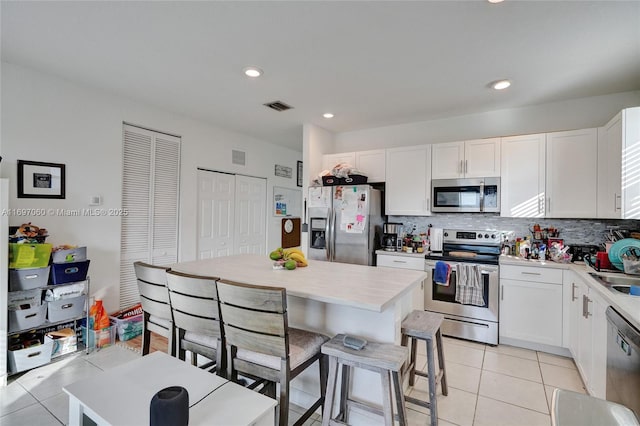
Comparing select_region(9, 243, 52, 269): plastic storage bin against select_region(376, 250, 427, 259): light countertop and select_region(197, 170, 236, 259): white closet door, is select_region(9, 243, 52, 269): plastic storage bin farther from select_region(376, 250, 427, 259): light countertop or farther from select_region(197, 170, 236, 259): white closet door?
select_region(376, 250, 427, 259): light countertop

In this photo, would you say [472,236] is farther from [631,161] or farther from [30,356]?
[30,356]

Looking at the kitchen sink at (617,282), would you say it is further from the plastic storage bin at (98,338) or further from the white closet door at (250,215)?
the white closet door at (250,215)

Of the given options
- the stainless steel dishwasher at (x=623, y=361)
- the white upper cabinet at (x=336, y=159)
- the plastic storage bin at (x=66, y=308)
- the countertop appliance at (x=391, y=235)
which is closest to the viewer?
the stainless steel dishwasher at (x=623, y=361)

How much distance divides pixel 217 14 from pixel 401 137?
9.80 feet

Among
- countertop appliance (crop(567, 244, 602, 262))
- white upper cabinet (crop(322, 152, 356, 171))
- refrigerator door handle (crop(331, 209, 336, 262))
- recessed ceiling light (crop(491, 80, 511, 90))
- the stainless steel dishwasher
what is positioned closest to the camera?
the stainless steel dishwasher

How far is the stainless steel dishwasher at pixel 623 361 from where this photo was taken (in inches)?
51.9

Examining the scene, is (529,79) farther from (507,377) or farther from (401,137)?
(507,377)

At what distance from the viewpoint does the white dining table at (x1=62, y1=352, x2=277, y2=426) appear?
3.75 ft

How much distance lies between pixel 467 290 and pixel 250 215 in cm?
343

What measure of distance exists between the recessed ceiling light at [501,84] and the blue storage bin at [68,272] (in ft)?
13.7

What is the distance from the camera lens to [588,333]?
224 cm

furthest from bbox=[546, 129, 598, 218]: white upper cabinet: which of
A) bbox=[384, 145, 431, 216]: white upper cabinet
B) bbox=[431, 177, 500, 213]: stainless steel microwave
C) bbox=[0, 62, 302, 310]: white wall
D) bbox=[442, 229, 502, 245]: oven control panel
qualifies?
bbox=[0, 62, 302, 310]: white wall

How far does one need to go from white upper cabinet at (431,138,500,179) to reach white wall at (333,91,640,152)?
0.37 m

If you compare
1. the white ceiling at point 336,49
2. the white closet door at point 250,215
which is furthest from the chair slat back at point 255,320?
the white closet door at point 250,215
